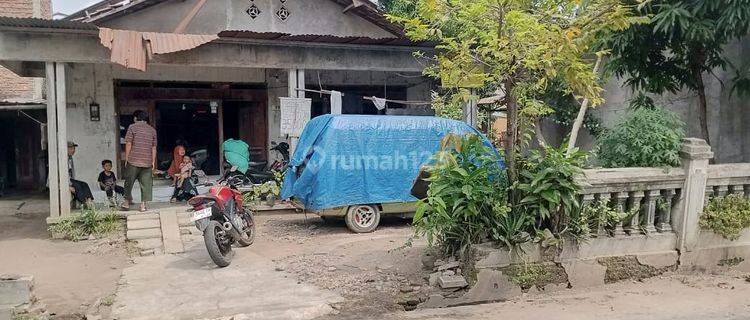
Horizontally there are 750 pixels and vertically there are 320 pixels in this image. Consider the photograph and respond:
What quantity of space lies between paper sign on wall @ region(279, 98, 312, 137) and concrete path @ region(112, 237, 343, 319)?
4.09m

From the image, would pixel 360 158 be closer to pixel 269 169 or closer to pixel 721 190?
pixel 269 169

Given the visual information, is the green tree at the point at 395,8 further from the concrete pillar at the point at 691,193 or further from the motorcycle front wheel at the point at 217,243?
the concrete pillar at the point at 691,193

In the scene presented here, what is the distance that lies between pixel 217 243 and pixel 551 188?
405 cm

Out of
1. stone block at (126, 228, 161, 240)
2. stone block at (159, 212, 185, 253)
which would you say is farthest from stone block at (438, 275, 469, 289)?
stone block at (126, 228, 161, 240)

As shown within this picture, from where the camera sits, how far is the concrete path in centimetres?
519

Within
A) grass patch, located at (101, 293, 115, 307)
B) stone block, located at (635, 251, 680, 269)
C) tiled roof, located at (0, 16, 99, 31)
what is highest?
tiled roof, located at (0, 16, 99, 31)

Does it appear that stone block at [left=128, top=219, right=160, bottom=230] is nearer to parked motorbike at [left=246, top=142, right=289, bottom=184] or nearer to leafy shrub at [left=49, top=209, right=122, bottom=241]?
leafy shrub at [left=49, top=209, right=122, bottom=241]

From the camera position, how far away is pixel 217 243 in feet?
23.2

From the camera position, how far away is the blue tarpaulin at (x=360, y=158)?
8945 millimetres

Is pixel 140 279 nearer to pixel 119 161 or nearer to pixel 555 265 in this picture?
pixel 555 265

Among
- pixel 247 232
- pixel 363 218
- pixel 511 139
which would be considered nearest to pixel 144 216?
pixel 247 232

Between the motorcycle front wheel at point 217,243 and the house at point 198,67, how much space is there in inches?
148

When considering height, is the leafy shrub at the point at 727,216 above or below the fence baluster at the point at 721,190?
below

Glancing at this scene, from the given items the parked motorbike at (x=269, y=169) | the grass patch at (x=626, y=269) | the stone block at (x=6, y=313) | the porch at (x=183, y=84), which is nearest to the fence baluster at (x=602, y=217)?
the grass patch at (x=626, y=269)
